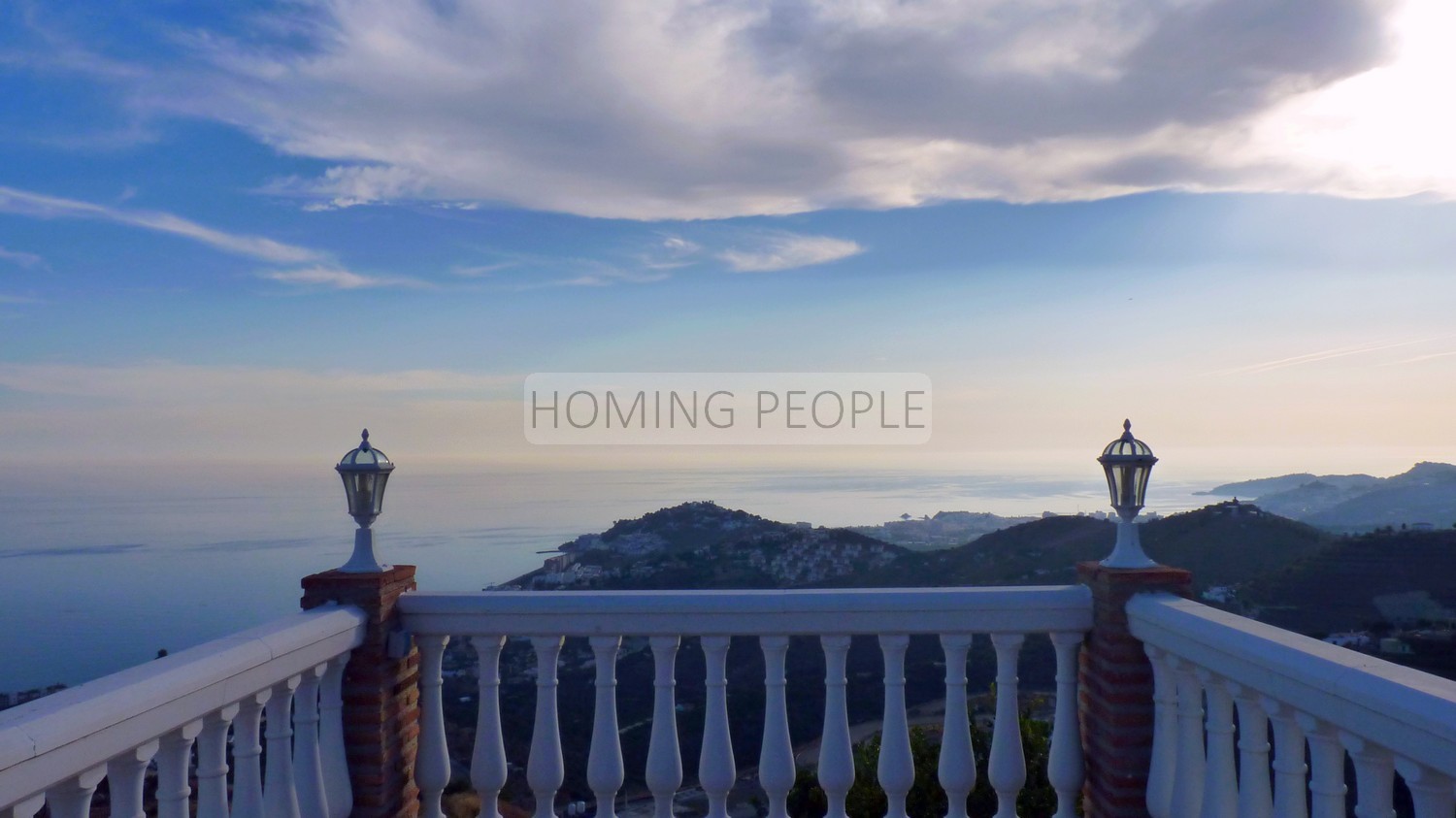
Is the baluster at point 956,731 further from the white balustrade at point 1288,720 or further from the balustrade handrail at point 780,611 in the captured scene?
the white balustrade at point 1288,720

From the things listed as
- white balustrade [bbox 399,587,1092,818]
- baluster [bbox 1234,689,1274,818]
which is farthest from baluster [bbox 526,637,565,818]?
baluster [bbox 1234,689,1274,818]

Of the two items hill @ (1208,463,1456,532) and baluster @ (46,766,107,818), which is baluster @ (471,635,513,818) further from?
hill @ (1208,463,1456,532)

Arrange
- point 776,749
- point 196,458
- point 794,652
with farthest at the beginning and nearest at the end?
point 196,458 < point 794,652 < point 776,749

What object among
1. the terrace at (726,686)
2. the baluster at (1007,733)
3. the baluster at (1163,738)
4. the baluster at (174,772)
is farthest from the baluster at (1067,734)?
the baluster at (174,772)

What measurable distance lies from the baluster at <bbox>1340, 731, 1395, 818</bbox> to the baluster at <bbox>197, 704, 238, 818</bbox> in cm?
270

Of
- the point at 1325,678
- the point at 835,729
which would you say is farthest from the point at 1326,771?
the point at 835,729

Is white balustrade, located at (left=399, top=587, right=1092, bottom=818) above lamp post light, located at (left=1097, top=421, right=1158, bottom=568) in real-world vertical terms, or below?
below

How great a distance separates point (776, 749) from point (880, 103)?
650 centimetres

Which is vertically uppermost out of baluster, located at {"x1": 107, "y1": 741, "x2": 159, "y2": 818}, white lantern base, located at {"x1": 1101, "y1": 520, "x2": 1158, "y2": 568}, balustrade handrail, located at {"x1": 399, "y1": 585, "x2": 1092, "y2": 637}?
white lantern base, located at {"x1": 1101, "y1": 520, "x2": 1158, "y2": 568}

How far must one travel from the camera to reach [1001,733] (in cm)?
320

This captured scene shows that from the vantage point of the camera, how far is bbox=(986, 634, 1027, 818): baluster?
3.18 m

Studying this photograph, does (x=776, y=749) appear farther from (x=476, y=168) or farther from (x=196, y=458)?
(x=476, y=168)

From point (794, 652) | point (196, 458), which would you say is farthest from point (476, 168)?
point (794, 652)

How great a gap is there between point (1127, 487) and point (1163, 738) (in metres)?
0.86
